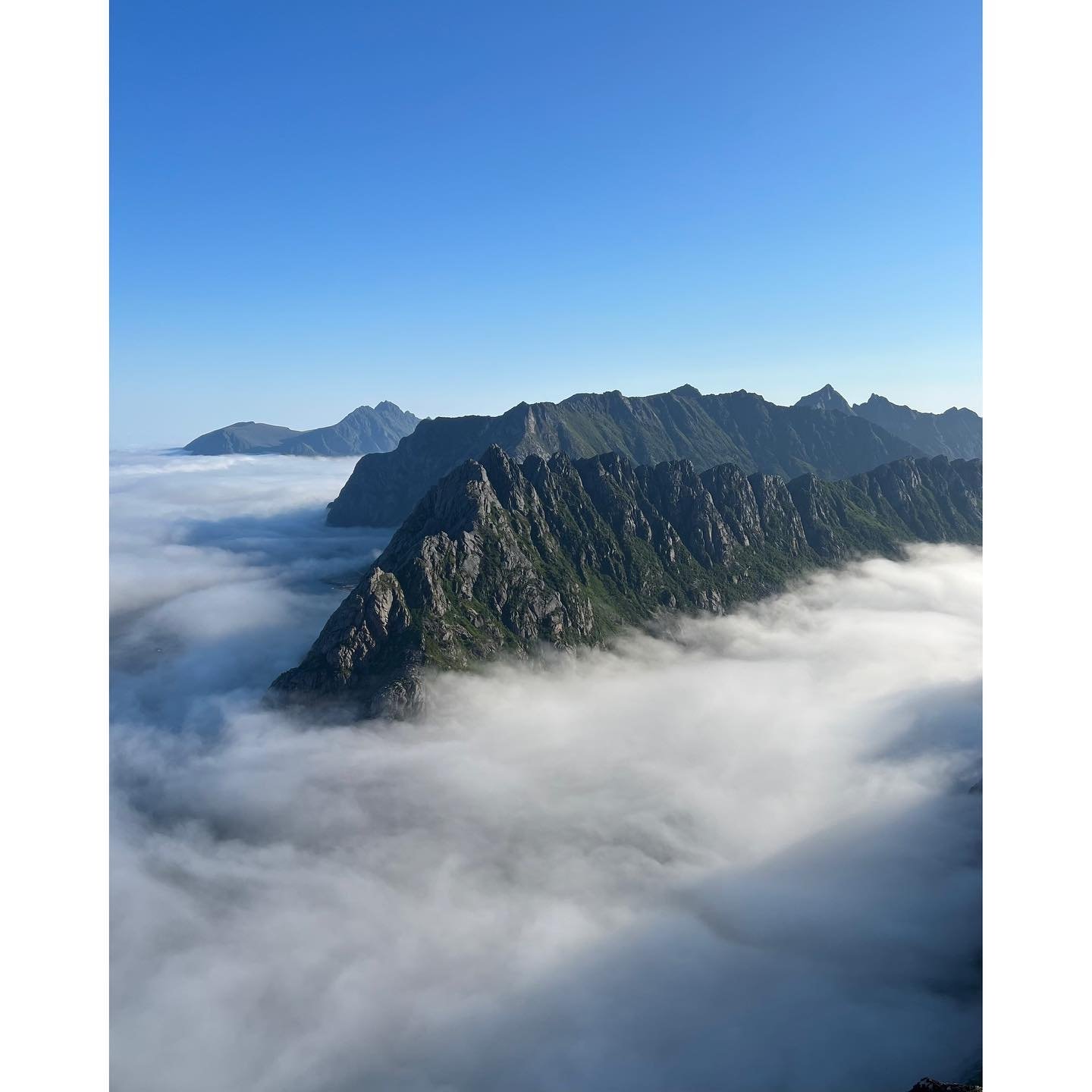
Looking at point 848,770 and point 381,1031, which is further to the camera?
point 848,770

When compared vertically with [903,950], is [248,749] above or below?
above

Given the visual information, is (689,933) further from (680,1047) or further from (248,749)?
(248,749)

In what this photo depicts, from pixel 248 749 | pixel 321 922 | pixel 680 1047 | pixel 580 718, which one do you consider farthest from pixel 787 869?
pixel 248 749

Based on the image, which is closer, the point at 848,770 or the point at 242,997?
the point at 242,997
